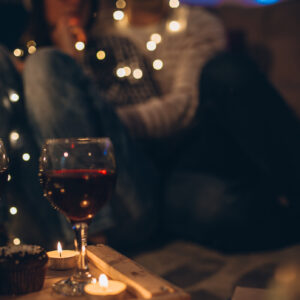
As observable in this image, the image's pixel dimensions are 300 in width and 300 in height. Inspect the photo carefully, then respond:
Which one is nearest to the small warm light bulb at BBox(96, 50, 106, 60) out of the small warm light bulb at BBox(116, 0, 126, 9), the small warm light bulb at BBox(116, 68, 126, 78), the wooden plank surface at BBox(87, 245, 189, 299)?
the small warm light bulb at BBox(116, 68, 126, 78)

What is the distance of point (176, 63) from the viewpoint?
6.82ft

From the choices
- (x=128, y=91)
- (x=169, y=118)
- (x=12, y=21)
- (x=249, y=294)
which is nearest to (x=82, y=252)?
(x=249, y=294)

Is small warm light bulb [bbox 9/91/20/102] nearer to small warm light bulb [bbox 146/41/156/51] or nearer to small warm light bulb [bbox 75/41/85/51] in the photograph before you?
small warm light bulb [bbox 75/41/85/51]

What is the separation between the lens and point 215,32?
2.02 meters

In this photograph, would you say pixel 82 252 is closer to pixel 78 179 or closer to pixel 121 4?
pixel 78 179

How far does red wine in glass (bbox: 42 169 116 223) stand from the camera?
2.12ft

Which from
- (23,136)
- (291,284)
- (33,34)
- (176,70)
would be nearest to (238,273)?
(291,284)

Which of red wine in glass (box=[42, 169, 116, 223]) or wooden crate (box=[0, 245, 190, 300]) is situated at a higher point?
red wine in glass (box=[42, 169, 116, 223])

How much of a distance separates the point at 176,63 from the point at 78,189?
4.95ft

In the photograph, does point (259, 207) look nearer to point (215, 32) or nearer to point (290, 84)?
point (290, 84)

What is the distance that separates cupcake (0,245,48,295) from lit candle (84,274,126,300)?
0.07 m

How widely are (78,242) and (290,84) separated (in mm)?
1370

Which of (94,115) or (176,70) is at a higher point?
(176,70)

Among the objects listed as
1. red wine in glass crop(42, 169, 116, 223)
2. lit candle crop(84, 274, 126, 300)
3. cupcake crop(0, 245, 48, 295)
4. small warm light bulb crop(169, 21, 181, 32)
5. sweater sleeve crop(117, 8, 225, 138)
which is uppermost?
small warm light bulb crop(169, 21, 181, 32)
